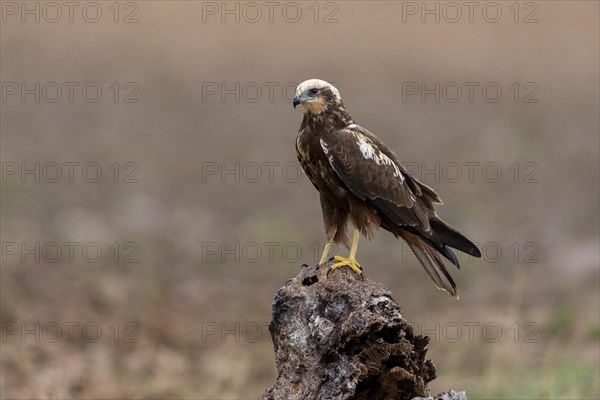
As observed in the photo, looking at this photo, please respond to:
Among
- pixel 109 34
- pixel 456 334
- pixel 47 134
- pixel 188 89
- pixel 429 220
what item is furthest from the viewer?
pixel 109 34

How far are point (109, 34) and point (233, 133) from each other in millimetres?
6453

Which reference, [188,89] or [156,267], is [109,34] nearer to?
[188,89]

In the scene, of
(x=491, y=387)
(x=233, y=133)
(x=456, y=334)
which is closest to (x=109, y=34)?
(x=233, y=133)

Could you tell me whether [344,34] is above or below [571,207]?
above

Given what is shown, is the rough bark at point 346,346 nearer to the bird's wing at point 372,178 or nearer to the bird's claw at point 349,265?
the bird's claw at point 349,265

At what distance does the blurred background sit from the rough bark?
11.9ft

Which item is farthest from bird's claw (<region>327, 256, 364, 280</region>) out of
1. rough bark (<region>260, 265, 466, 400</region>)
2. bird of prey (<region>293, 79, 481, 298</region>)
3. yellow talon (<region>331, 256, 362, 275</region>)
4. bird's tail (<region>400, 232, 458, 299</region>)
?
bird's tail (<region>400, 232, 458, 299</region>)

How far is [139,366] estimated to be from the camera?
47.9 feet

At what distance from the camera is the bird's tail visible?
9156 mm

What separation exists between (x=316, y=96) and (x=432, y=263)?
5.28 feet

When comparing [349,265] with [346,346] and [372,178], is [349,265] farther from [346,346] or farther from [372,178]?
[372,178]

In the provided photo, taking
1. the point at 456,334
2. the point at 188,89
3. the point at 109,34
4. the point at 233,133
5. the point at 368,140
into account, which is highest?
the point at 109,34

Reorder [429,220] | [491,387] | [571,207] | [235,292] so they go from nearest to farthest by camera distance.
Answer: [429,220], [491,387], [235,292], [571,207]

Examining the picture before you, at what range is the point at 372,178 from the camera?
361 inches
